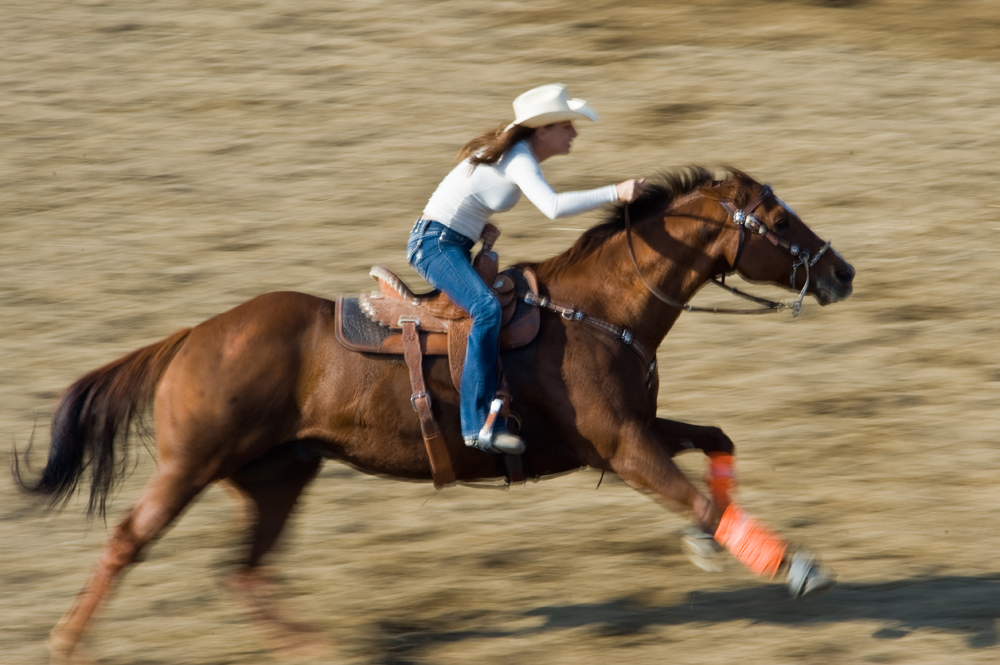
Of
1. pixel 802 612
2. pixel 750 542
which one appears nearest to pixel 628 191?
pixel 750 542

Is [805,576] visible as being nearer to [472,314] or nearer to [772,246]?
[772,246]

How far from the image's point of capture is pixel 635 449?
216 inches

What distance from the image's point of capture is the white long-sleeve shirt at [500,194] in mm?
5312

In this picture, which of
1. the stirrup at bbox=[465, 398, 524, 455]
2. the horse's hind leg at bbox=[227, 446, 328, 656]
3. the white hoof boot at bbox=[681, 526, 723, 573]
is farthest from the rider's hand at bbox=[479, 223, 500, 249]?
the white hoof boot at bbox=[681, 526, 723, 573]

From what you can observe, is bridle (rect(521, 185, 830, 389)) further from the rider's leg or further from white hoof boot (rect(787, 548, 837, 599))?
white hoof boot (rect(787, 548, 837, 599))

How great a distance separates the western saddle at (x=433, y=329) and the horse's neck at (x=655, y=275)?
25 cm

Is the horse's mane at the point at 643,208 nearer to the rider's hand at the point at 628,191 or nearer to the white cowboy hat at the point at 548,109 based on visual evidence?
the rider's hand at the point at 628,191

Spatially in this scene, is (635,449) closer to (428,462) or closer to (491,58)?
(428,462)

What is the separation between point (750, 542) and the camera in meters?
5.29

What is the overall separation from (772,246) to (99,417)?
10.5 ft

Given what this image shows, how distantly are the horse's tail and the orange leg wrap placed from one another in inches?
103

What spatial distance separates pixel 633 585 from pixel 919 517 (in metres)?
1.74

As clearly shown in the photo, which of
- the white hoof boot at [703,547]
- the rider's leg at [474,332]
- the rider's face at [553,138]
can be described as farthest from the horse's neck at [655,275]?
the white hoof boot at [703,547]

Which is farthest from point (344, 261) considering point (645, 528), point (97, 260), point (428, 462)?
point (428, 462)
